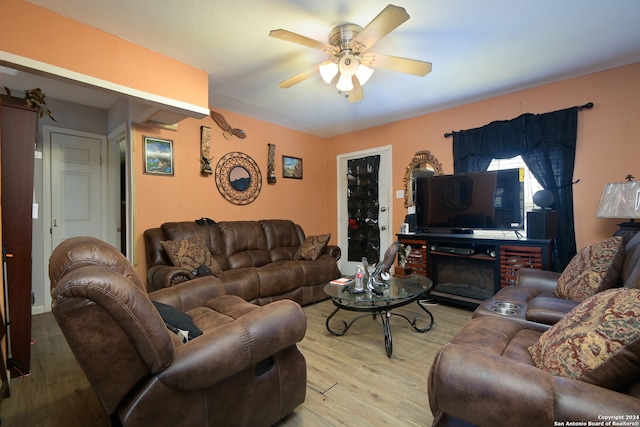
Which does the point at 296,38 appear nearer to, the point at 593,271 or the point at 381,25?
the point at 381,25

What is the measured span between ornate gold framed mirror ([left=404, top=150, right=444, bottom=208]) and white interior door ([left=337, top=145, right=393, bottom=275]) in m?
0.31

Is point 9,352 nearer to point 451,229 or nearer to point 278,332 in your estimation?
point 278,332

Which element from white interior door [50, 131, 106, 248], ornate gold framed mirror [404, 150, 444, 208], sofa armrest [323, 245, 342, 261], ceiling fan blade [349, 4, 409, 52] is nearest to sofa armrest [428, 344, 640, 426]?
ceiling fan blade [349, 4, 409, 52]

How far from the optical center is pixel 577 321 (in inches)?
43.1

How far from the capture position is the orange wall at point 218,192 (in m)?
3.32

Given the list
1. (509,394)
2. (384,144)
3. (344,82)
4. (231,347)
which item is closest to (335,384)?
(231,347)

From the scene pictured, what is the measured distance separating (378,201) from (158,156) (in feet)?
10.4

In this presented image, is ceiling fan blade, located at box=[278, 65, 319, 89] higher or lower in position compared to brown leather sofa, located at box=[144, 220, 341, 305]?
higher

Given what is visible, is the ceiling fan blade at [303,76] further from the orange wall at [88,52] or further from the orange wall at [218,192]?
the orange wall at [218,192]

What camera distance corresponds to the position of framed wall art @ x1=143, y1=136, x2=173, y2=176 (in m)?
3.32

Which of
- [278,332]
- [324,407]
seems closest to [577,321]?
[278,332]

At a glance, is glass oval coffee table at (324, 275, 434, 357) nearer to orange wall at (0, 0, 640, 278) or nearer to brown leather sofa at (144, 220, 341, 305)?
brown leather sofa at (144, 220, 341, 305)

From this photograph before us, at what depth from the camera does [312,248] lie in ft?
12.7

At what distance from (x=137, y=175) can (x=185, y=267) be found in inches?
48.6
